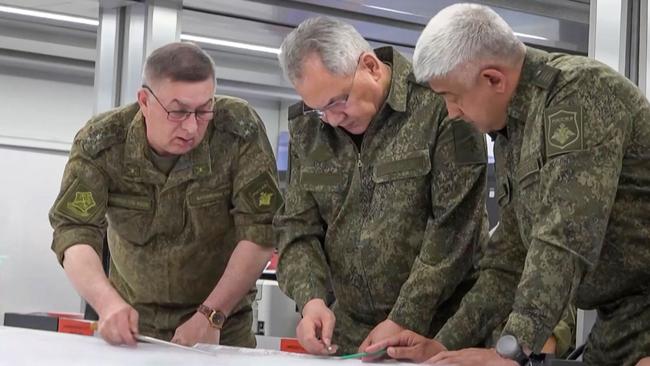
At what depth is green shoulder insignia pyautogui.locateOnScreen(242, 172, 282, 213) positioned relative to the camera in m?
2.83

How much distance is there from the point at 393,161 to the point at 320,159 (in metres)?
0.20

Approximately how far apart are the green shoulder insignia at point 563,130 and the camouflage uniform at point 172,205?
3.42 feet

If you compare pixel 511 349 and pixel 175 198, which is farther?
pixel 175 198

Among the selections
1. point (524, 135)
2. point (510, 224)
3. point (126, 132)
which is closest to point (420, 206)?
point (510, 224)

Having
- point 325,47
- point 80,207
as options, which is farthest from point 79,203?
point 325,47

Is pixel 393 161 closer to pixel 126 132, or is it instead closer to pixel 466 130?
pixel 466 130

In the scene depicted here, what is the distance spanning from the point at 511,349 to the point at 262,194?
1140 millimetres

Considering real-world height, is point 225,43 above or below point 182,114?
above

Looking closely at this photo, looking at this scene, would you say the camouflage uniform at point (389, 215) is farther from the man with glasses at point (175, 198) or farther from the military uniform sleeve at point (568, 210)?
the military uniform sleeve at point (568, 210)

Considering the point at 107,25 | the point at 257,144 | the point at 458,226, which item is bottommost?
the point at 458,226

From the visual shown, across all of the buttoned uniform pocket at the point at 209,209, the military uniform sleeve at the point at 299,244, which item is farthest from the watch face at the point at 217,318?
the buttoned uniform pocket at the point at 209,209

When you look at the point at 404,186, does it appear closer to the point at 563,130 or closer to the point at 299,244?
the point at 299,244

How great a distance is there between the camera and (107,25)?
3814 millimetres

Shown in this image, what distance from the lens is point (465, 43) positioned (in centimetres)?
204
